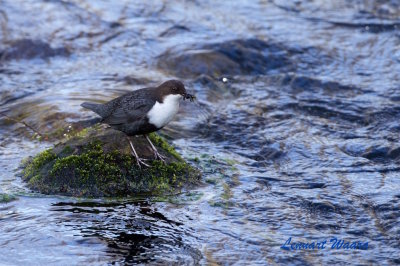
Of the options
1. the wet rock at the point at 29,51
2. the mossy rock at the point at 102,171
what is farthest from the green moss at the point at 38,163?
the wet rock at the point at 29,51

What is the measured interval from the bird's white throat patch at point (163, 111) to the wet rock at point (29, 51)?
4.74 meters

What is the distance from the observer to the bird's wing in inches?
229

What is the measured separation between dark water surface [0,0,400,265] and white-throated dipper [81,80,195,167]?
0.65 m

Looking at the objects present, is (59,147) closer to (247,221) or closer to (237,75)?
(247,221)

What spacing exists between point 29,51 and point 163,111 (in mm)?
5023

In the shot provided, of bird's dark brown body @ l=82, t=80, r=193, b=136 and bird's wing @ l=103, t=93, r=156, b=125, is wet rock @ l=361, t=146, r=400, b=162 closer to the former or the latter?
bird's dark brown body @ l=82, t=80, r=193, b=136

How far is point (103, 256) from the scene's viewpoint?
4.59 metres

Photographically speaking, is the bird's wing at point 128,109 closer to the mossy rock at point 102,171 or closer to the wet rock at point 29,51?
the mossy rock at point 102,171

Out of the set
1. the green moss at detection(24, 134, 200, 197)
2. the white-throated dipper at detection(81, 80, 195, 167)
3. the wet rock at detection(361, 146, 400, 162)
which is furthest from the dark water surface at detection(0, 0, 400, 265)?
the white-throated dipper at detection(81, 80, 195, 167)

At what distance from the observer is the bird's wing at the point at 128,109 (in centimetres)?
581

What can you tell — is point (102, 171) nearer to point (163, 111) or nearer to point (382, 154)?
point (163, 111)

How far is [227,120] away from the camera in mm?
7996

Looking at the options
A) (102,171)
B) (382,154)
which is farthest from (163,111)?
(382,154)

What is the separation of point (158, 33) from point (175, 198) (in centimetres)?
580
